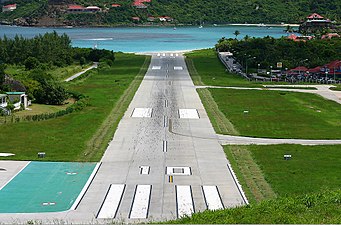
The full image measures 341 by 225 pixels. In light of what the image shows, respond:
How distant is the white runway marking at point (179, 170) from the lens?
4516 cm

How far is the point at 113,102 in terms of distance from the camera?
7919cm

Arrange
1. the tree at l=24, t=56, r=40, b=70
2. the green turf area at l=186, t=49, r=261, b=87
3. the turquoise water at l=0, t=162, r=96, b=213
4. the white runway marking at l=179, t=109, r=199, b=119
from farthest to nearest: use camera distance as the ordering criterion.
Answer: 1. the tree at l=24, t=56, r=40, b=70
2. the green turf area at l=186, t=49, r=261, b=87
3. the white runway marking at l=179, t=109, r=199, b=119
4. the turquoise water at l=0, t=162, r=96, b=213

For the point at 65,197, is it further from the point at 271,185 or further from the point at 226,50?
the point at 226,50

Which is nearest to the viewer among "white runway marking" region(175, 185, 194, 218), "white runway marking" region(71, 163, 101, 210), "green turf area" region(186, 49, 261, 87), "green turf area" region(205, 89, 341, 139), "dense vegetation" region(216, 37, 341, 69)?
"white runway marking" region(175, 185, 194, 218)

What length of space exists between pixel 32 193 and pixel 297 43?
105 metres

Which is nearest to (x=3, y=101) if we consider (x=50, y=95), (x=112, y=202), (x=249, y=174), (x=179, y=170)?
(x=50, y=95)

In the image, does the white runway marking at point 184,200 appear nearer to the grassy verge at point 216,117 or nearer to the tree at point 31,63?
the grassy verge at point 216,117

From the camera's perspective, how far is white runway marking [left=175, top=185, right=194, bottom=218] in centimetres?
3631

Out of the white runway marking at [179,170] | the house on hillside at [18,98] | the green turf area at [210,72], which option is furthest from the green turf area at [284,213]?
the green turf area at [210,72]

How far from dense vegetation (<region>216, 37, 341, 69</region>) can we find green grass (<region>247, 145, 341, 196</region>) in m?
70.0

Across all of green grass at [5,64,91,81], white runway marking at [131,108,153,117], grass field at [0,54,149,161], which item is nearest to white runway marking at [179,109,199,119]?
white runway marking at [131,108,153,117]

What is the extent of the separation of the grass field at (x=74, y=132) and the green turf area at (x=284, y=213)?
20240 mm

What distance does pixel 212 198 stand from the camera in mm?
39125

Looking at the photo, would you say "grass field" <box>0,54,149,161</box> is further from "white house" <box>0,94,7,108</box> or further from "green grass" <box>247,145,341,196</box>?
"green grass" <box>247,145,341,196</box>
